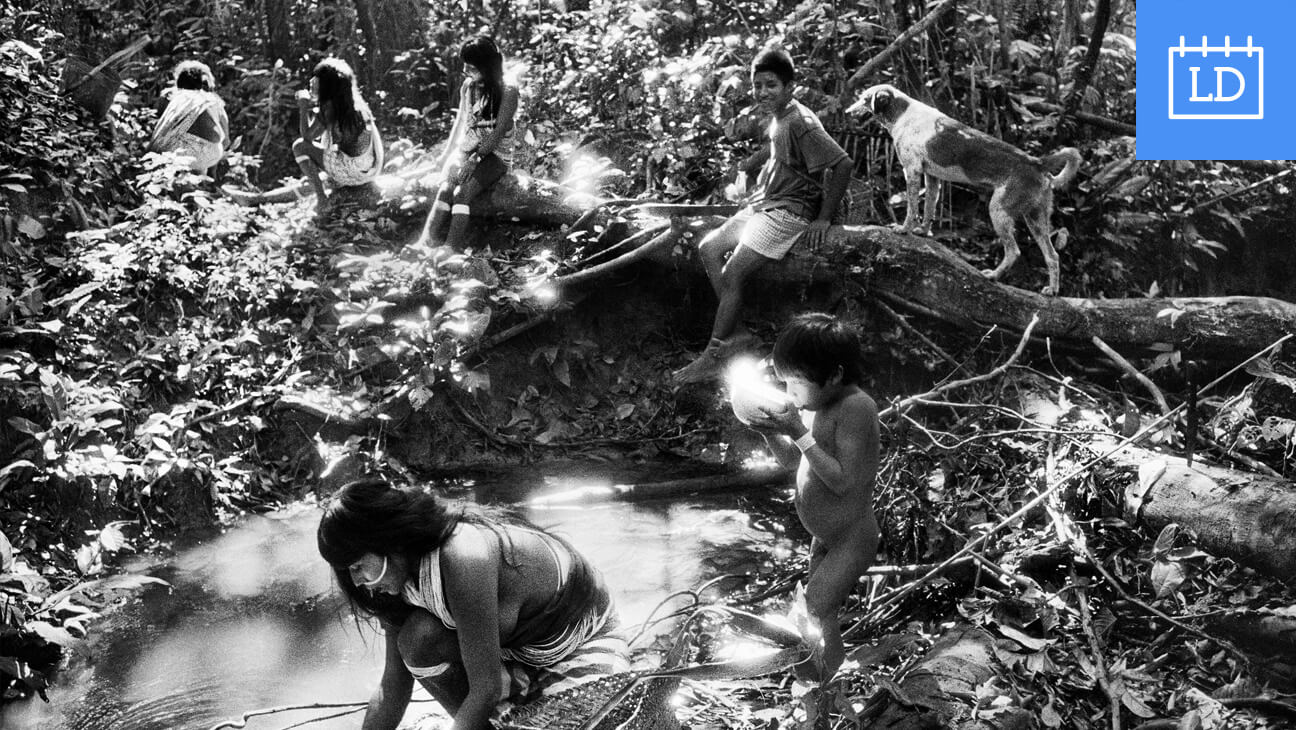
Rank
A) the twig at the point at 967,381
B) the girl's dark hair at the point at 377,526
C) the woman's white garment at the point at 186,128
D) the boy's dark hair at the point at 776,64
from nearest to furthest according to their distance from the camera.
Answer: the girl's dark hair at the point at 377,526
the twig at the point at 967,381
the boy's dark hair at the point at 776,64
the woman's white garment at the point at 186,128

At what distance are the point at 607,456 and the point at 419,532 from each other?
3813 mm

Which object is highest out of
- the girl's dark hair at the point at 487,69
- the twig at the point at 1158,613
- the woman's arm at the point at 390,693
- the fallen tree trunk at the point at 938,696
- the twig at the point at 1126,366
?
the girl's dark hair at the point at 487,69

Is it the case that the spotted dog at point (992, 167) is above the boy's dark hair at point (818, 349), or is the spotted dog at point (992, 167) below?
above

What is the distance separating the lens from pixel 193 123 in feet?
26.2

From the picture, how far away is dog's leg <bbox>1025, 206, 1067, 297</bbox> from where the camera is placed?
6.61 m

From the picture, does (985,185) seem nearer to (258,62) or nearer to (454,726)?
(454,726)

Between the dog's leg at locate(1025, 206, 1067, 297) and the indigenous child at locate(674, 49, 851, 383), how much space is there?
4.61 feet

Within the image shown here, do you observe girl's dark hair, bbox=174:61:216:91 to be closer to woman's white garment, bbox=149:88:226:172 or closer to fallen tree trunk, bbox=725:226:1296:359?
woman's white garment, bbox=149:88:226:172

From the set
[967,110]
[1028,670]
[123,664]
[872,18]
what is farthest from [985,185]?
[123,664]

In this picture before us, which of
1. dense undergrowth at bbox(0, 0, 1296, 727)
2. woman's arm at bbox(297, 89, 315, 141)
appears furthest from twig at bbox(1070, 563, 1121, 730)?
woman's arm at bbox(297, 89, 315, 141)

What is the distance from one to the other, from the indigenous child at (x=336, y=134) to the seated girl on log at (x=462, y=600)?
4804 mm

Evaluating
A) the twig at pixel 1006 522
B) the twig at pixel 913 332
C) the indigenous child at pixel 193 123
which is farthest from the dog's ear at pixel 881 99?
the indigenous child at pixel 193 123

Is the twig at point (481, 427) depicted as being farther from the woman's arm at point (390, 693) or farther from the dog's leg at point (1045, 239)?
the dog's leg at point (1045, 239)

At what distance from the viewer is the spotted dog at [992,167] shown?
21.6ft
